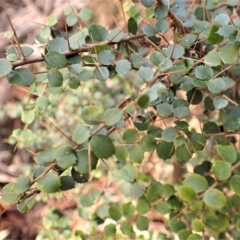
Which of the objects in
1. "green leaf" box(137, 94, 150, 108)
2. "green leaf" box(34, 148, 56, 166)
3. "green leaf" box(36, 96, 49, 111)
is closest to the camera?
"green leaf" box(137, 94, 150, 108)

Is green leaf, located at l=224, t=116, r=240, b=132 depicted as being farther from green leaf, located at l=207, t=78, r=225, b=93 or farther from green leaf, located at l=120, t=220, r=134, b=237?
green leaf, located at l=120, t=220, r=134, b=237

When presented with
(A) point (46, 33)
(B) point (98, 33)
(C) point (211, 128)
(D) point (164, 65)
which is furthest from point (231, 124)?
(A) point (46, 33)

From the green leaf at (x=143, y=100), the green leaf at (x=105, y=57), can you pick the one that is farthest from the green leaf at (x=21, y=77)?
the green leaf at (x=143, y=100)

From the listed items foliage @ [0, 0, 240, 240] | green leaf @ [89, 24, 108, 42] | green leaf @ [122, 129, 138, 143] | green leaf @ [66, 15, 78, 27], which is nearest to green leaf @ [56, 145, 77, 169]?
foliage @ [0, 0, 240, 240]

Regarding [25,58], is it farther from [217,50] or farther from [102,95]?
[102,95]

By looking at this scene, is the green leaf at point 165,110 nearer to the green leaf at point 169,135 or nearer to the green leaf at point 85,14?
the green leaf at point 169,135

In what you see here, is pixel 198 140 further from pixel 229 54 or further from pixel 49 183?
pixel 49 183
